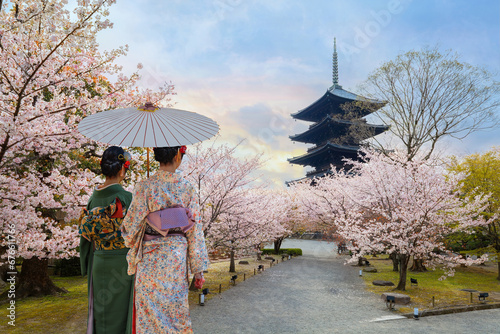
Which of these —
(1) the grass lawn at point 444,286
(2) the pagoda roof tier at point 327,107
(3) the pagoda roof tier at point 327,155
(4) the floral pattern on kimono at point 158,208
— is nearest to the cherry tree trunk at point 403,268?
(1) the grass lawn at point 444,286

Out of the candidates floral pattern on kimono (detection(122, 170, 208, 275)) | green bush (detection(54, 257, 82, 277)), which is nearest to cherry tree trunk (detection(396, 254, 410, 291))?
floral pattern on kimono (detection(122, 170, 208, 275))

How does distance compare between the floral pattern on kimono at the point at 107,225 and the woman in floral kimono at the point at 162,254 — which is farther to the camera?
the floral pattern on kimono at the point at 107,225

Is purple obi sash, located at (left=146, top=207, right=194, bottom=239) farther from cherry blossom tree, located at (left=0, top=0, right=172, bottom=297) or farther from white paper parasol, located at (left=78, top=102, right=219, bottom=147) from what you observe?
cherry blossom tree, located at (left=0, top=0, right=172, bottom=297)

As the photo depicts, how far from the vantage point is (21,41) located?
4.33 metres

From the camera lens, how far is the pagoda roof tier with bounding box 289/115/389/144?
3112 cm

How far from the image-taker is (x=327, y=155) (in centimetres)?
3309

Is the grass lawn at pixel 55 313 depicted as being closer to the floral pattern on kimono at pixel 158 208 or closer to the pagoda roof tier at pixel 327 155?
the floral pattern on kimono at pixel 158 208

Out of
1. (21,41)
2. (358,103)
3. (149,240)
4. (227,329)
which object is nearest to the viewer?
(149,240)

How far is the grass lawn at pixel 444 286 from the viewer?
26.0 feet

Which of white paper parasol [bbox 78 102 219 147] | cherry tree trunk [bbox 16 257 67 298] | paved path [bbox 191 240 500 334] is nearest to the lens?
white paper parasol [bbox 78 102 219 147]

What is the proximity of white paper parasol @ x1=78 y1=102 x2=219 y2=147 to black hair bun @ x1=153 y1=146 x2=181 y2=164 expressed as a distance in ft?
0.15

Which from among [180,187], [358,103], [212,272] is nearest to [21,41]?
[180,187]

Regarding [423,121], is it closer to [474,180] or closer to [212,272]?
[474,180]

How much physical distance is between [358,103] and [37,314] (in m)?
17.8
